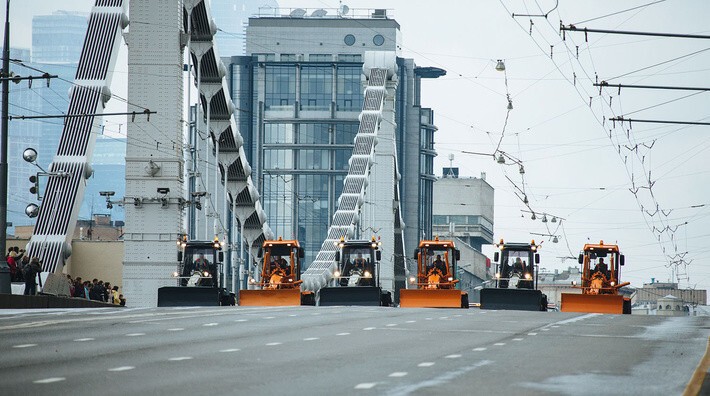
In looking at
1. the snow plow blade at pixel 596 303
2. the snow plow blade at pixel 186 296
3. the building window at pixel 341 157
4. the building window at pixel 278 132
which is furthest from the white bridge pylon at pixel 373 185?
the building window at pixel 278 132

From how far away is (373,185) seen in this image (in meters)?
122

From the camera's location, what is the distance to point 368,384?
48.9 ft

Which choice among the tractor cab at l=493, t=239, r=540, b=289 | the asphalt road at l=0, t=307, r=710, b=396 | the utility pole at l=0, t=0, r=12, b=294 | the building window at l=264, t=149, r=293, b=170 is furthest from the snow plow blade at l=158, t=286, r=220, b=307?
the building window at l=264, t=149, r=293, b=170

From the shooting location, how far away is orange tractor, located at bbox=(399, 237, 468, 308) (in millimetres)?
51969

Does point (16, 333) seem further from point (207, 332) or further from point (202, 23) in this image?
point (202, 23)

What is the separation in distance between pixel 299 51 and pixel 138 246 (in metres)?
132

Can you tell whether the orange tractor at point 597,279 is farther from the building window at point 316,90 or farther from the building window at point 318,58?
the building window at point 318,58

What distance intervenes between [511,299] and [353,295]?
604cm

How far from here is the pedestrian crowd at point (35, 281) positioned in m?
40.8

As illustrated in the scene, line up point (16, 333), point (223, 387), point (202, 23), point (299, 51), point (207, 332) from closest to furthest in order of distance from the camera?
point (223, 387)
point (16, 333)
point (207, 332)
point (202, 23)
point (299, 51)

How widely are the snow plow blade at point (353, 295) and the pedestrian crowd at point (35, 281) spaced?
805cm

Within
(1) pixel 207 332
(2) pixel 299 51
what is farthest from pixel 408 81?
(1) pixel 207 332

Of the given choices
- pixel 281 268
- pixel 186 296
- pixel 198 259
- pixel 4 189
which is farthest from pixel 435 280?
pixel 4 189

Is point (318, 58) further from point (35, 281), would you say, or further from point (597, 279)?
point (35, 281)
